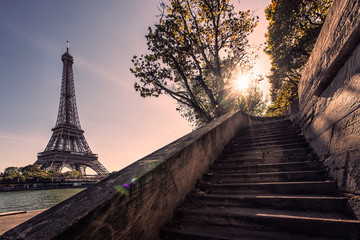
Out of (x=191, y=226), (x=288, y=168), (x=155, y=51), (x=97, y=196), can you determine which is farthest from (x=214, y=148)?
(x=155, y=51)

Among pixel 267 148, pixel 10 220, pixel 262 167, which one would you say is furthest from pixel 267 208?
pixel 10 220

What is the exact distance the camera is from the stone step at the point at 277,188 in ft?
7.25

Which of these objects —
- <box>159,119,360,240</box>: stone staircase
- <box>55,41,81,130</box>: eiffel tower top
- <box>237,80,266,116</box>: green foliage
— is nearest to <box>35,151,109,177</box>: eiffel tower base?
<box>55,41,81,130</box>: eiffel tower top

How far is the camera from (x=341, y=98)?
7.84 ft

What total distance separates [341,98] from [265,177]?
1572 mm

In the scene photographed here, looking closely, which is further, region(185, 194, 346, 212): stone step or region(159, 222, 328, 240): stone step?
region(185, 194, 346, 212): stone step

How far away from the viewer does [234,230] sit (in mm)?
1871

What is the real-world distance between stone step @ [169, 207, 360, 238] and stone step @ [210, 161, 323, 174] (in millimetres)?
1145

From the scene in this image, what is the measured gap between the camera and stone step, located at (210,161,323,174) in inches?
112

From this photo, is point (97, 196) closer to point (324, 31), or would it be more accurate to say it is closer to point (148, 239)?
point (148, 239)

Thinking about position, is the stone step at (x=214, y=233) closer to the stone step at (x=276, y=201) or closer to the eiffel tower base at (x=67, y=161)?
the stone step at (x=276, y=201)

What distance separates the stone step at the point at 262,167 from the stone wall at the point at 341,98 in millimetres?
217

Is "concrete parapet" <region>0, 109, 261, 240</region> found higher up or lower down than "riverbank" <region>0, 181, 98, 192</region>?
higher up

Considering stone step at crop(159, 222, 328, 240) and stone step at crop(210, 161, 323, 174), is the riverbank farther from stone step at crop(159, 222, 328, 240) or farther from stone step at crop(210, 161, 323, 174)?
stone step at crop(159, 222, 328, 240)
